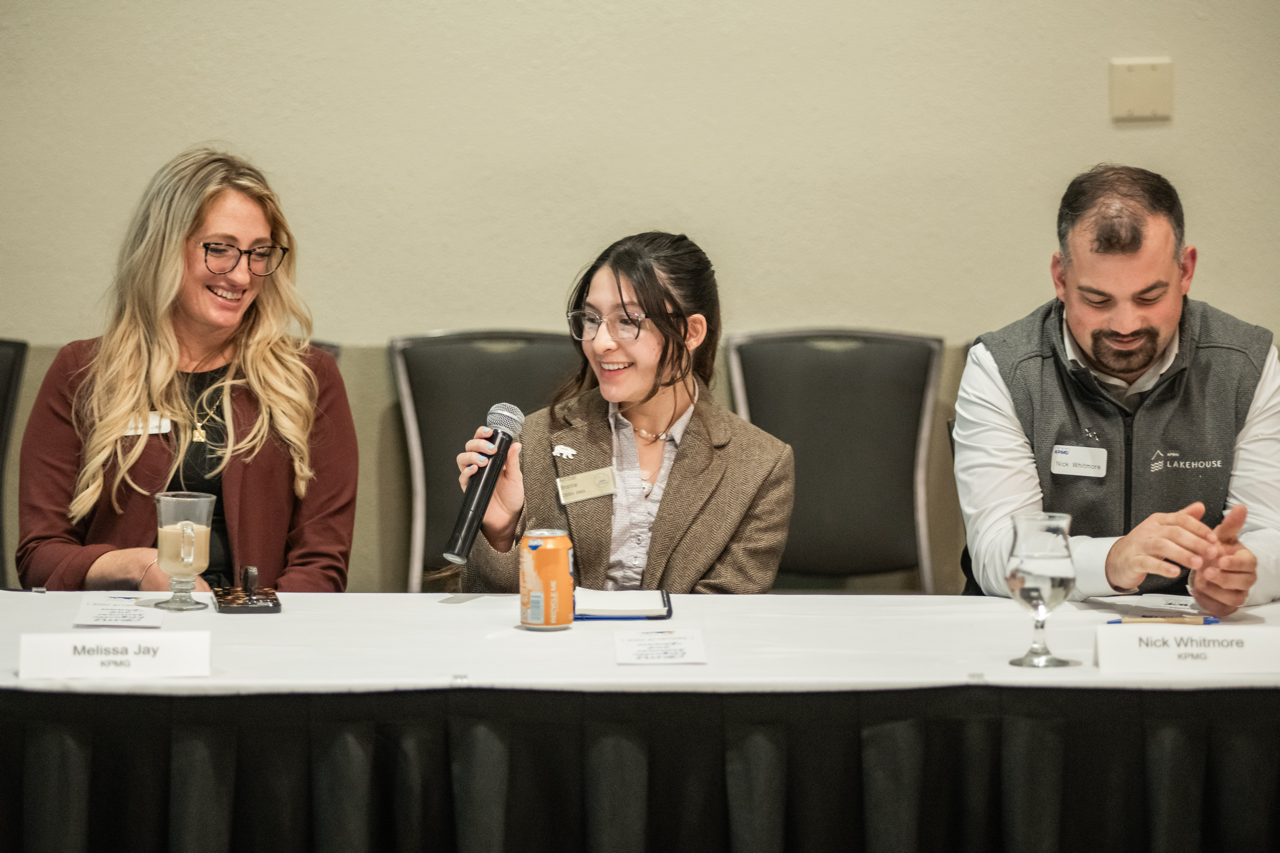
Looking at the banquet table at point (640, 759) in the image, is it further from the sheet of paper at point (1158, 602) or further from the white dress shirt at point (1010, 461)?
the white dress shirt at point (1010, 461)

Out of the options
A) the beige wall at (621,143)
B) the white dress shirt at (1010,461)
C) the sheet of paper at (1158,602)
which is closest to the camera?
the sheet of paper at (1158,602)

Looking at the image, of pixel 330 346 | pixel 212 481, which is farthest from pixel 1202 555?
pixel 330 346

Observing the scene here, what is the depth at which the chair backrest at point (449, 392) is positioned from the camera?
8.52 feet

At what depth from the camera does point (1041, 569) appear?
1213mm

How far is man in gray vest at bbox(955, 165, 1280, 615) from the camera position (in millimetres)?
1742

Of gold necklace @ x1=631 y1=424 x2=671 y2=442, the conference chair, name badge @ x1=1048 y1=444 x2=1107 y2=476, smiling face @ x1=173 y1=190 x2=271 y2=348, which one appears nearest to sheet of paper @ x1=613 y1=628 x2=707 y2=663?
gold necklace @ x1=631 y1=424 x2=671 y2=442

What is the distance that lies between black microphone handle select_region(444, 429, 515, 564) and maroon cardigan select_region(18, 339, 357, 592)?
555 millimetres

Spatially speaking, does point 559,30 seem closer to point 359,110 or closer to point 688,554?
point 359,110

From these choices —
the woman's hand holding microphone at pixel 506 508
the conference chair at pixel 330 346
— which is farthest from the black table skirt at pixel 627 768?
the conference chair at pixel 330 346

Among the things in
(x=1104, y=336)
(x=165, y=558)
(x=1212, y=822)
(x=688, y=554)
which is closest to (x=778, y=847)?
(x=1212, y=822)

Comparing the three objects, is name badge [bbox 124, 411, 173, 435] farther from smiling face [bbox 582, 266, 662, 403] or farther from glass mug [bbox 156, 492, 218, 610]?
smiling face [bbox 582, 266, 662, 403]

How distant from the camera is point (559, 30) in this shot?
108 inches

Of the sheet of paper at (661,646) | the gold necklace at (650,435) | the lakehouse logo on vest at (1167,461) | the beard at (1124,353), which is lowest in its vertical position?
the sheet of paper at (661,646)

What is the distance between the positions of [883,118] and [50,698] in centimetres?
232
